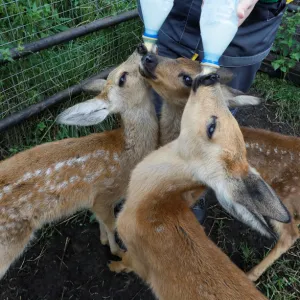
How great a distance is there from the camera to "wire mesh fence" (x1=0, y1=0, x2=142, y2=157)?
134 inches

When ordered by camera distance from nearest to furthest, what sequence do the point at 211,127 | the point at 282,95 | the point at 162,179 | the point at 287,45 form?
the point at 211,127, the point at 162,179, the point at 287,45, the point at 282,95

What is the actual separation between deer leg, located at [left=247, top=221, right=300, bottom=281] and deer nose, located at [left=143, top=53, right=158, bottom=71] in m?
1.62

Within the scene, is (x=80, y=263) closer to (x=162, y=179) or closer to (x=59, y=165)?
(x=59, y=165)

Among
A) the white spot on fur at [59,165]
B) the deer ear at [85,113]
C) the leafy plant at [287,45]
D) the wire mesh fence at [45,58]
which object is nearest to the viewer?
the white spot on fur at [59,165]

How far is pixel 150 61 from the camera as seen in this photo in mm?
2506

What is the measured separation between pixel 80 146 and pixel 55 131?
→ 96cm

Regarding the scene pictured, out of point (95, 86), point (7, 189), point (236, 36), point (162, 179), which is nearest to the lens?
point (162, 179)

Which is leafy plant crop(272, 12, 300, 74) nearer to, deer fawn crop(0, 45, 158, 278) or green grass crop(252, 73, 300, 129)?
green grass crop(252, 73, 300, 129)

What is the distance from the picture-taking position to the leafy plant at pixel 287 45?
4.28 m

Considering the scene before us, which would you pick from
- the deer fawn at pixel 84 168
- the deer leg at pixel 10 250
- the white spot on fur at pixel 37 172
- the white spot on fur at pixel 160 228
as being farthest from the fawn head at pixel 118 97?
the white spot on fur at pixel 160 228

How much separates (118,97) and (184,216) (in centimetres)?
117

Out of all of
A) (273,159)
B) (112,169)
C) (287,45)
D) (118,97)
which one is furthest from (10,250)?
(287,45)

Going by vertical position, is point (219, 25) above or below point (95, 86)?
above

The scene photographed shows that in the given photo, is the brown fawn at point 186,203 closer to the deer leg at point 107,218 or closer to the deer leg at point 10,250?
the deer leg at point 107,218
